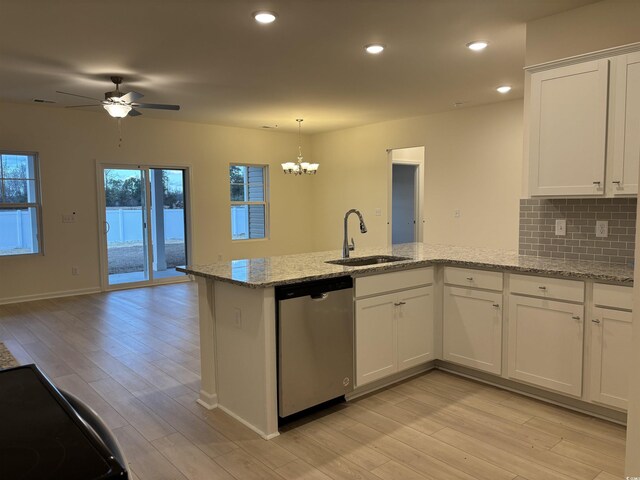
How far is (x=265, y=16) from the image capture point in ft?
10.8

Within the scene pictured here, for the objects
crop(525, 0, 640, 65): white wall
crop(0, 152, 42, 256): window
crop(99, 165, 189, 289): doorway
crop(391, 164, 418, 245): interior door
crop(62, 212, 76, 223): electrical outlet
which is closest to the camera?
crop(525, 0, 640, 65): white wall

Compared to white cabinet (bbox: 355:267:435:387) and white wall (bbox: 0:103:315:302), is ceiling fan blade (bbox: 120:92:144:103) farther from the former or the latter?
white cabinet (bbox: 355:267:435:387)

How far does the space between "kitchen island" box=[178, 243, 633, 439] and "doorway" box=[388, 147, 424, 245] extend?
5.72 metres

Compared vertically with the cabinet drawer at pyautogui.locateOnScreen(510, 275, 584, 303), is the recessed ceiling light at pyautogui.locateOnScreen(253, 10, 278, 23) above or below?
above

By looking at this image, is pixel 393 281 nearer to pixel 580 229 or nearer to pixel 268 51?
pixel 580 229

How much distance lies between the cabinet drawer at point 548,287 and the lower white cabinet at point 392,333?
0.65 meters

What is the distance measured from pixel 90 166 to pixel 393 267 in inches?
213

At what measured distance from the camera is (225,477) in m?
2.24

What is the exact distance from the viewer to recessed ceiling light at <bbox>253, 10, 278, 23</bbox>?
10.7 ft

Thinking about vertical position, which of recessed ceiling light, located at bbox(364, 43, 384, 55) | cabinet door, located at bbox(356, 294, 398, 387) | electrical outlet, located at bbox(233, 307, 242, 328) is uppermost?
recessed ceiling light, located at bbox(364, 43, 384, 55)

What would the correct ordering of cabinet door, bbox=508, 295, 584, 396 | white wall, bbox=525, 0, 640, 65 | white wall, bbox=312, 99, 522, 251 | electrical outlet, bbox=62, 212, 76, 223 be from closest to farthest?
cabinet door, bbox=508, 295, 584, 396 < white wall, bbox=525, 0, 640, 65 < white wall, bbox=312, 99, 522, 251 < electrical outlet, bbox=62, 212, 76, 223

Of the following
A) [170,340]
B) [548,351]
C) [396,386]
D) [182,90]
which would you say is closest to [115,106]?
[182,90]

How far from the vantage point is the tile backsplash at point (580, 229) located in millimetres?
3037

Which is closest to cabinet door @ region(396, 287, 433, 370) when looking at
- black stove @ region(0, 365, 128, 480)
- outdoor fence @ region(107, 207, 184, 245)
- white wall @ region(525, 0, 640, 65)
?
white wall @ region(525, 0, 640, 65)
